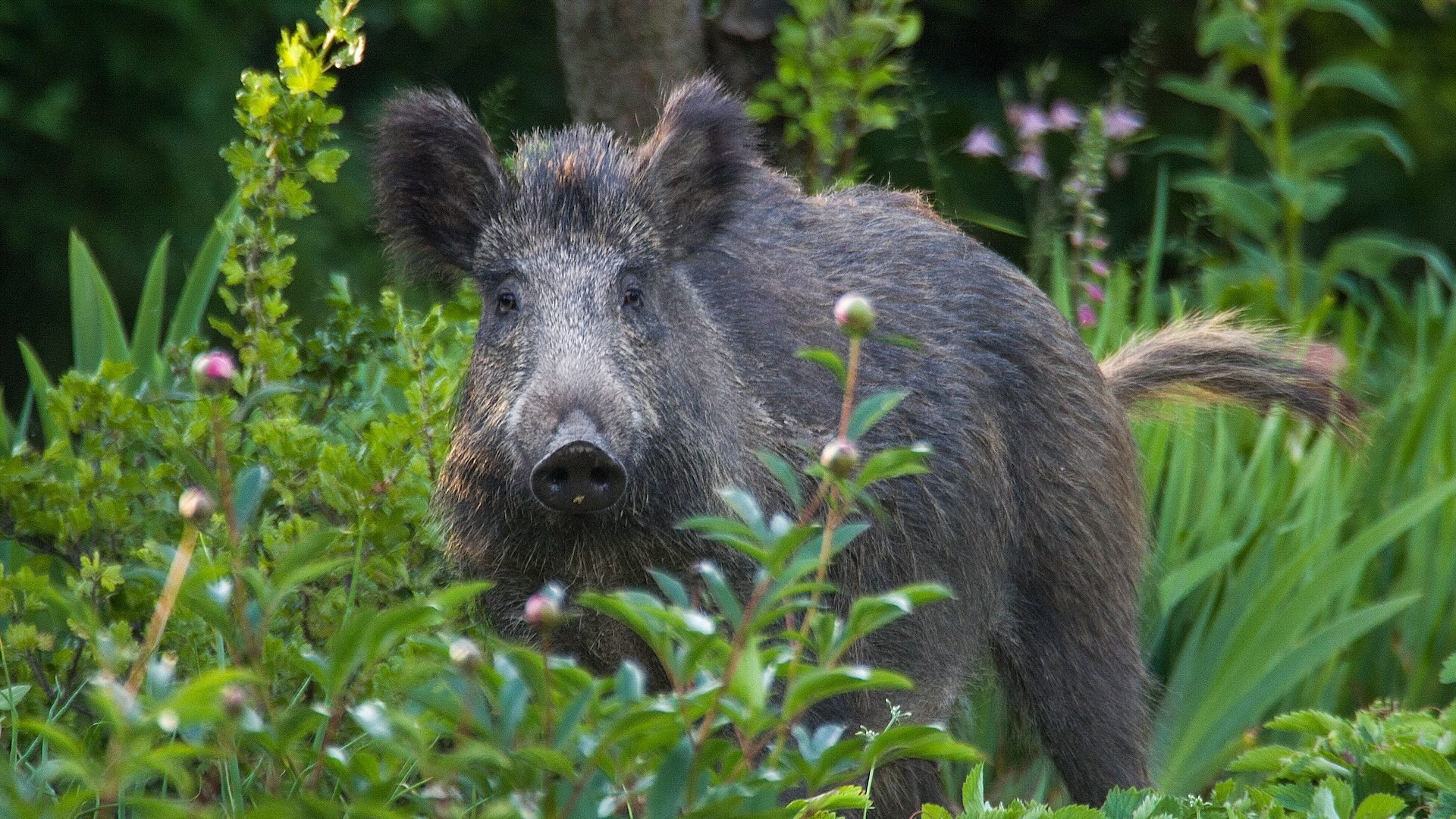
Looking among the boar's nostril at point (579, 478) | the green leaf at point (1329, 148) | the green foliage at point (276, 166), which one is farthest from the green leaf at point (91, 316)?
the green leaf at point (1329, 148)

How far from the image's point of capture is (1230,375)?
375 cm

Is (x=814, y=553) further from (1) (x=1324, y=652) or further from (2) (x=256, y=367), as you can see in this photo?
(1) (x=1324, y=652)

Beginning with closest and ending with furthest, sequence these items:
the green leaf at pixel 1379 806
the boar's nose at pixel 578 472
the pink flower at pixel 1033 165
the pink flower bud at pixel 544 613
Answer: the pink flower bud at pixel 544 613
the green leaf at pixel 1379 806
the boar's nose at pixel 578 472
the pink flower at pixel 1033 165

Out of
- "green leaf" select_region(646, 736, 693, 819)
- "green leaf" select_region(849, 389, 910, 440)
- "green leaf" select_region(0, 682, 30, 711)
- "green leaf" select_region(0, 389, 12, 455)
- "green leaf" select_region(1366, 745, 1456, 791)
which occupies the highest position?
"green leaf" select_region(849, 389, 910, 440)

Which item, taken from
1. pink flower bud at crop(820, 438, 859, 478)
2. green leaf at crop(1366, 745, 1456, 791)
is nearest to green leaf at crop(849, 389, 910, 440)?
pink flower bud at crop(820, 438, 859, 478)

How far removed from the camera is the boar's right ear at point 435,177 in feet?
10.1

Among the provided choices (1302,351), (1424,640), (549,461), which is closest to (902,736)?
(549,461)

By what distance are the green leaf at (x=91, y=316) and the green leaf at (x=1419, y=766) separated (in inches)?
113

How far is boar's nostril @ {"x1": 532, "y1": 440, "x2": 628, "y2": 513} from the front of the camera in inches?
101

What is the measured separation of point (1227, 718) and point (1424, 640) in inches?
28.9

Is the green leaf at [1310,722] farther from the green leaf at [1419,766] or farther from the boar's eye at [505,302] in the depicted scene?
the boar's eye at [505,302]

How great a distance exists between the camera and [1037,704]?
11.6ft

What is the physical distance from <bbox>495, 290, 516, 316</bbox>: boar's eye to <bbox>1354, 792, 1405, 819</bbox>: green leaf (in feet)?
5.19

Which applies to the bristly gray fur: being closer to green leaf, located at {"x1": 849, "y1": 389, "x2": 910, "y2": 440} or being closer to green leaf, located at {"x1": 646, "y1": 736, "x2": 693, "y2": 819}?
green leaf, located at {"x1": 849, "y1": 389, "x2": 910, "y2": 440}
